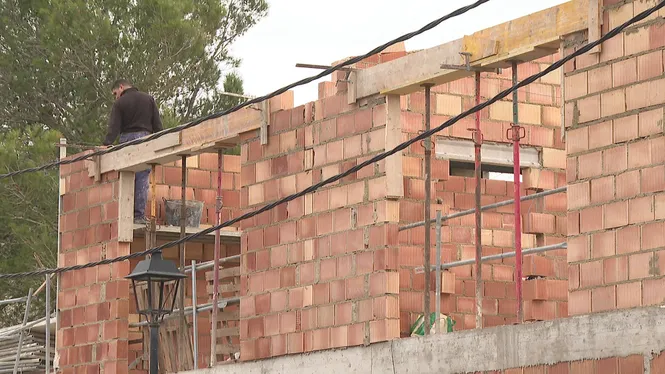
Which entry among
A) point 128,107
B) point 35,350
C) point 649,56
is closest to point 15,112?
point 35,350

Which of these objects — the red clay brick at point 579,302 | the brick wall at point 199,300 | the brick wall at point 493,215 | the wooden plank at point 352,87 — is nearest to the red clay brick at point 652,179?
the red clay brick at point 579,302

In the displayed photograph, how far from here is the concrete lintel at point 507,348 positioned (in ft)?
33.5

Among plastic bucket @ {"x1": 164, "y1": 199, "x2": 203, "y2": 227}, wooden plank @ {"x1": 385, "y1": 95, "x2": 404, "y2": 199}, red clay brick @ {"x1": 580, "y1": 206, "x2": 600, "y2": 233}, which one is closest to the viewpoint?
red clay brick @ {"x1": 580, "y1": 206, "x2": 600, "y2": 233}

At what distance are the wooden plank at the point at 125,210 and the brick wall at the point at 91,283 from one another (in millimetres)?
68

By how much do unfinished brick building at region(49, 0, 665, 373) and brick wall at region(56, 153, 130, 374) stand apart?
0.07ft

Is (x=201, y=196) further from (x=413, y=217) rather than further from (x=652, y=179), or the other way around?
(x=652, y=179)

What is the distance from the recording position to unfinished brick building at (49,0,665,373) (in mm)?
10688

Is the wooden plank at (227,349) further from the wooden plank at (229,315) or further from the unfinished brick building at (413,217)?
the wooden plank at (229,315)

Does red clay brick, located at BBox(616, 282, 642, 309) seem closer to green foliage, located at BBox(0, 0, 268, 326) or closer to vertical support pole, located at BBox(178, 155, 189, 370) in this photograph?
vertical support pole, located at BBox(178, 155, 189, 370)

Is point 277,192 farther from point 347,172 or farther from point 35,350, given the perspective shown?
point 35,350

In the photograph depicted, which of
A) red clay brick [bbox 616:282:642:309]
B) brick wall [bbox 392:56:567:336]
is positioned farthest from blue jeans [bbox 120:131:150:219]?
red clay brick [bbox 616:282:642:309]

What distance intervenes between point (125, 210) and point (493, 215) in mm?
3579

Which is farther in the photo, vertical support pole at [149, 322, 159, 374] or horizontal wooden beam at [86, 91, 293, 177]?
horizontal wooden beam at [86, 91, 293, 177]

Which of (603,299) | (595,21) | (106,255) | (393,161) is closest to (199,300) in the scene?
(106,255)
